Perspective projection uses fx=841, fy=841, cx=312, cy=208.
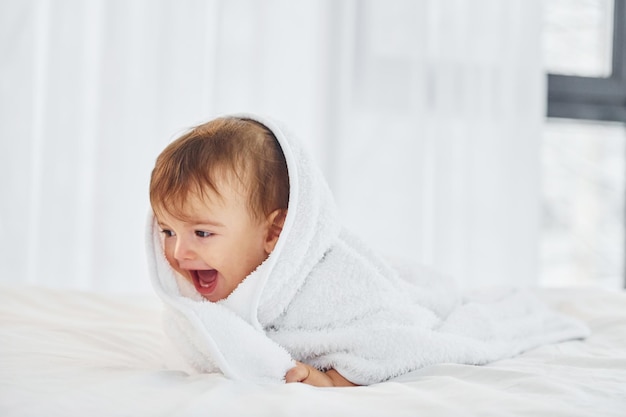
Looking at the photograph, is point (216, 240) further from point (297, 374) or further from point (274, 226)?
point (297, 374)

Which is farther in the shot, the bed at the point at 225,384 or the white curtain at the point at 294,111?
the white curtain at the point at 294,111

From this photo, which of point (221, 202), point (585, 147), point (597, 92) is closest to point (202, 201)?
point (221, 202)

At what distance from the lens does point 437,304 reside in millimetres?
1372

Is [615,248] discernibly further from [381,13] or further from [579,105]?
[381,13]

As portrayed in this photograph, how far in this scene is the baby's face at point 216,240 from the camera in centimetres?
113

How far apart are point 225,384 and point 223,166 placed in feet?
1.07

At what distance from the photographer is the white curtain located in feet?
Answer: 7.34

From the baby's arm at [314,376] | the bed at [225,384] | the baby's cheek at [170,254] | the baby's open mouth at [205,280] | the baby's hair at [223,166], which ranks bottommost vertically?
the baby's arm at [314,376]

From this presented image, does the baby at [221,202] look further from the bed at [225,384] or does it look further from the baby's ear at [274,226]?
the bed at [225,384]

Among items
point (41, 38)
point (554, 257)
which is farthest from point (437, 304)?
point (554, 257)

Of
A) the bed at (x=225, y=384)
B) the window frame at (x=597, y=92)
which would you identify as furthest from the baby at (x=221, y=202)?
the window frame at (x=597, y=92)

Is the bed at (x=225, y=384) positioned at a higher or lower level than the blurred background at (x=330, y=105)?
lower

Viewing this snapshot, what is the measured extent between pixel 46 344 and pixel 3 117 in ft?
4.06

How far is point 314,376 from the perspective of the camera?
3.50ft
